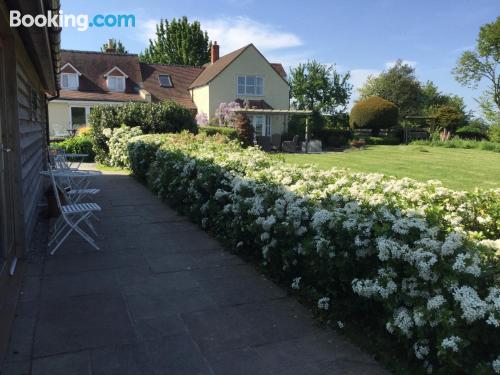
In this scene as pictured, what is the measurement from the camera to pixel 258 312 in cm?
379

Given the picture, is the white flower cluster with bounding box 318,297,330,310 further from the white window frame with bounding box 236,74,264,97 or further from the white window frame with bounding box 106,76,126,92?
the white window frame with bounding box 106,76,126,92

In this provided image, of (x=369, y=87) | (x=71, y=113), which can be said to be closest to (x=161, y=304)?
(x=71, y=113)

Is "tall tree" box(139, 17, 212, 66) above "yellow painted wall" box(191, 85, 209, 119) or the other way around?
above

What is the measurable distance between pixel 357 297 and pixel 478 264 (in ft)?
3.42

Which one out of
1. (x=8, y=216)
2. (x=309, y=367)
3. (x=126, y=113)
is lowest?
(x=309, y=367)

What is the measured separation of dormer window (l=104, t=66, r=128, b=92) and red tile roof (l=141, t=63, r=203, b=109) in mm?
1729

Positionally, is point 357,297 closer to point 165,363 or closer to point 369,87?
point 165,363

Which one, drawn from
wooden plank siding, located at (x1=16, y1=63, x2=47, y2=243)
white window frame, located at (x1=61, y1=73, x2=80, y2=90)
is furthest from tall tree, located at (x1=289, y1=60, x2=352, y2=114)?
wooden plank siding, located at (x1=16, y1=63, x2=47, y2=243)

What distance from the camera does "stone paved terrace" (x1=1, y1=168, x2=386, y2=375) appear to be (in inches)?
116

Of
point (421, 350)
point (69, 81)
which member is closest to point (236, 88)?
point (69, 81)

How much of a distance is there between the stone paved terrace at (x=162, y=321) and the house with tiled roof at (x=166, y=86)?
1080 inches

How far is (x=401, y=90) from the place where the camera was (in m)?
50.7

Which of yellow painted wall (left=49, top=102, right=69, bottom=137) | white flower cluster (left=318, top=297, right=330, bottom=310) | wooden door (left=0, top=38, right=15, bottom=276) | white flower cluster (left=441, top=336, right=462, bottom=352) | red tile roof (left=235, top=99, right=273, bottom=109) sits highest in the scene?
red tile roof (left=235, top=99, right=273, bottom=109)

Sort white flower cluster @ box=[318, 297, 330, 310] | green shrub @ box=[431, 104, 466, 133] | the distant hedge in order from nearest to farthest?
white flower cluster @ box=[318, 297, 330, 310] < the distant hedge < green shrub @ box=[431, 104, 466, 133]
